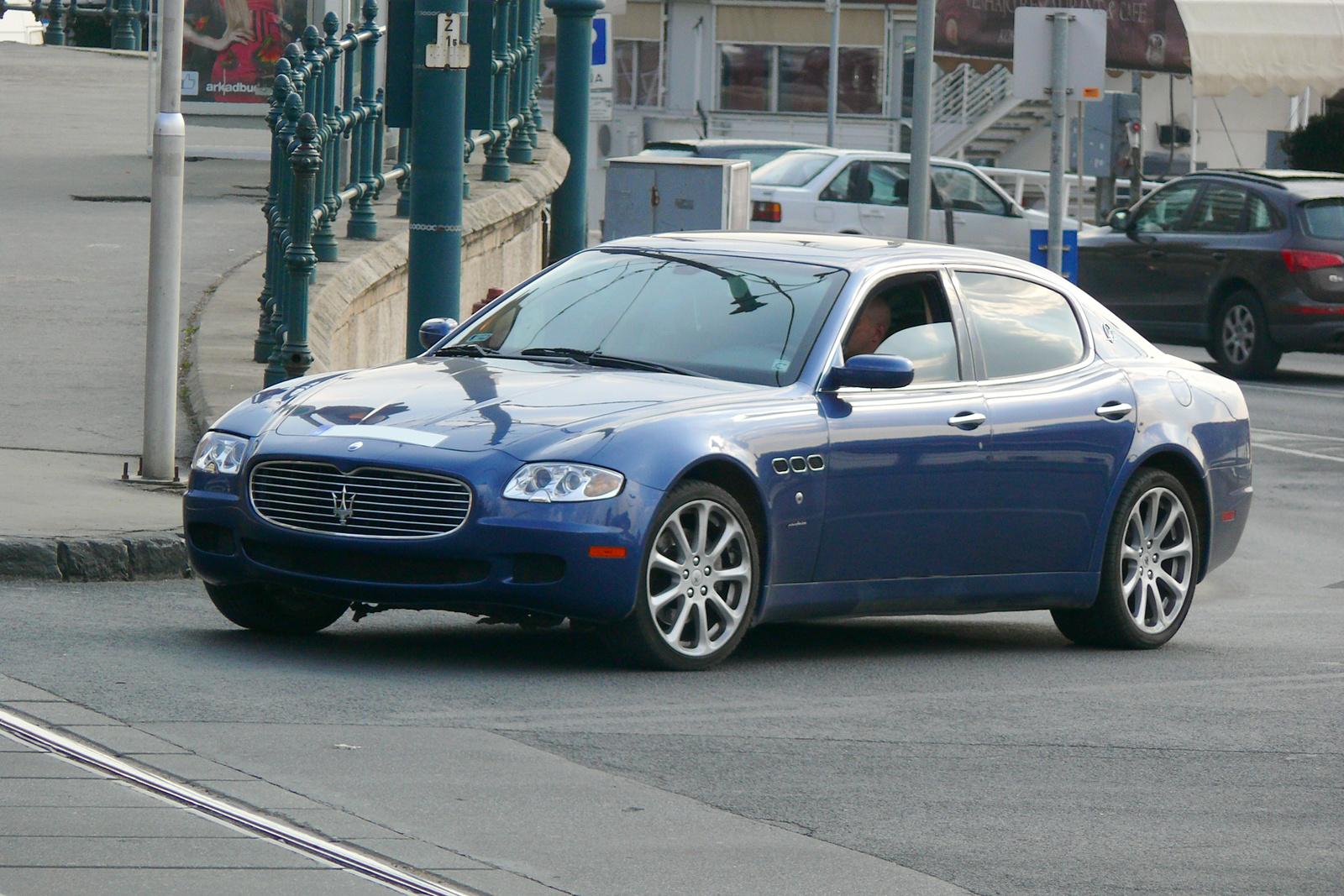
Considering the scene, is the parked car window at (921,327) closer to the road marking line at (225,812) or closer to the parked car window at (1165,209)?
the road marking line at (225,812)

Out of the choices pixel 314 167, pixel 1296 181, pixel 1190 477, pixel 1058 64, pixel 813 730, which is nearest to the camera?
pixel 813 730

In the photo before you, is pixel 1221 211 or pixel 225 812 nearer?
pixel 225 812

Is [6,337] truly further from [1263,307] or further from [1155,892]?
[1263,307]

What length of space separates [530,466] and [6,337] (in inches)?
271

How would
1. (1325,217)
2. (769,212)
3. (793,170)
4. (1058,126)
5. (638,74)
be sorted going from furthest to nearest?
(638,74) → (793,170) → (769,212) → (1325,217) → (1058,126)

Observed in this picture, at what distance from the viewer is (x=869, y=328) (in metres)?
8.20

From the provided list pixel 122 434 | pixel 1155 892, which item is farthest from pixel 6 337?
pixel 1155 892

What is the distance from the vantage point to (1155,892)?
5.05 m

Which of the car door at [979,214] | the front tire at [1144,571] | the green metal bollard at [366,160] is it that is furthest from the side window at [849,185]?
the front tire at [1144,571]

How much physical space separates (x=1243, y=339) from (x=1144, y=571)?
13729 millimetres

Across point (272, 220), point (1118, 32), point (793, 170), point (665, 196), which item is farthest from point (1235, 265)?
point (272, 220)

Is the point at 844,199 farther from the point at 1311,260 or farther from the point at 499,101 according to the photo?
the point at 499,101

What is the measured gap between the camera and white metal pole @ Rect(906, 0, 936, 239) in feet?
59.3

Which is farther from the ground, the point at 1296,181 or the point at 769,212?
the point at 1296,181
